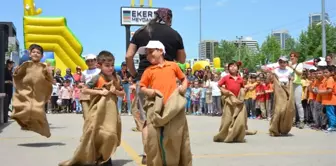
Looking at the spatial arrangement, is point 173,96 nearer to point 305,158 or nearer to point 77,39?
point 305,158

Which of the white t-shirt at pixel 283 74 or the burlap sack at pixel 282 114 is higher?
the white t-shirt at pixel 283 74

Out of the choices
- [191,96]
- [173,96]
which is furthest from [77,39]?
[173,96]

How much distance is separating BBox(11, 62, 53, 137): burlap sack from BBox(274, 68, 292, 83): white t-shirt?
4.86 metres

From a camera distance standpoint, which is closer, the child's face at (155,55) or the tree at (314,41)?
the child's face at (155,55)

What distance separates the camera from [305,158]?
22.4 feet

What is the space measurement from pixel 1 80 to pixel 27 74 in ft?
11.4

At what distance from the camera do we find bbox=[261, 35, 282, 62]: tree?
74688mm

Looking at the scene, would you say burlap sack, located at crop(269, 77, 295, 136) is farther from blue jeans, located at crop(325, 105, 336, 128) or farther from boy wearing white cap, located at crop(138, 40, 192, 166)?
boy wearing white cap, located at crop(138, 40, 192, 166)

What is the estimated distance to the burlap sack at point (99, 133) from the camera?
19.3ft

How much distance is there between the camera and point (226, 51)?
90812 millimetres

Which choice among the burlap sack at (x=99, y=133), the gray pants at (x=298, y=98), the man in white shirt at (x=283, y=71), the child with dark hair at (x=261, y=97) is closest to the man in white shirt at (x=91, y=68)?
the burlap sack at (x=99, y=133)

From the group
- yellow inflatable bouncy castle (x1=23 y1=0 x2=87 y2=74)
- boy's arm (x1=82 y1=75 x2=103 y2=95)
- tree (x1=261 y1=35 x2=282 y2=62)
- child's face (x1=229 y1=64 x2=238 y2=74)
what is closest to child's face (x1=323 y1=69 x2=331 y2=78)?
child's face (x1=229 y1=64 x2=238 y2=74)

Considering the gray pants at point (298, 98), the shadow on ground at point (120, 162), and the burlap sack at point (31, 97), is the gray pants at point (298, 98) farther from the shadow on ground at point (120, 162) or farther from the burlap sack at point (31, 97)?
the shadow on ground at point (120, 162)

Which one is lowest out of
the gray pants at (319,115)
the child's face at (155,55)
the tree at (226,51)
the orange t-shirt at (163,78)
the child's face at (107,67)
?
the gray pants at (319,115)
